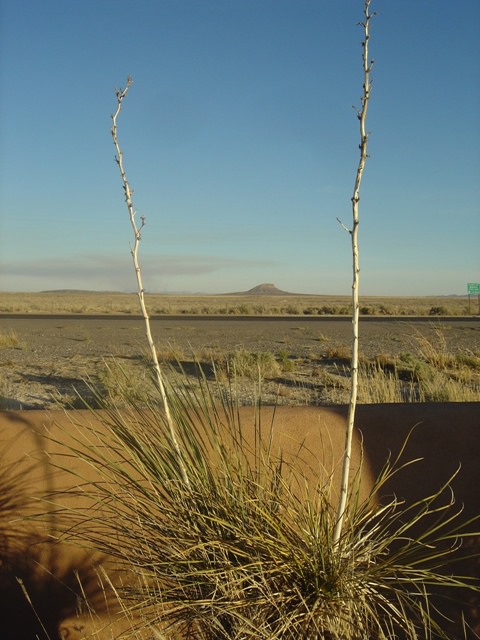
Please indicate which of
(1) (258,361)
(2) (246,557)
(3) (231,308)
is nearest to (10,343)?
(1) (258,361)

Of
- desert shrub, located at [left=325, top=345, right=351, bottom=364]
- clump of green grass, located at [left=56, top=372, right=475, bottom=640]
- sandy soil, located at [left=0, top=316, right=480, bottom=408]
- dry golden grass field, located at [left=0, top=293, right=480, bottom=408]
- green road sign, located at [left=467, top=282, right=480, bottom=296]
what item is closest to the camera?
clump of green grass, located at [left=56, top=372, right=475, bottom=640]

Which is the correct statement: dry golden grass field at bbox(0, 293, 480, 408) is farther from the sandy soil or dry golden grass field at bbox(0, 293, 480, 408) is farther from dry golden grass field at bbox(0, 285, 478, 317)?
dry golden grass field at bbox(0, 285, 478, 317)

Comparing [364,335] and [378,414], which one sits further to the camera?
[364,335]

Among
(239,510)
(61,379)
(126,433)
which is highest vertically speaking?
(126,433)

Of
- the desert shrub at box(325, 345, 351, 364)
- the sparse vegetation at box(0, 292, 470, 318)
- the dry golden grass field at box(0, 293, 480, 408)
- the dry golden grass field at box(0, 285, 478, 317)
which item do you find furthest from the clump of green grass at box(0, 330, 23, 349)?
the sparse vegetation at box(0, 292, 470, 318)

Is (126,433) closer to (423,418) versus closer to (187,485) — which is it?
(187,485)

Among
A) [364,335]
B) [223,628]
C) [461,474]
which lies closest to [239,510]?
[223,628]

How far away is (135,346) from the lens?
78.4 feet

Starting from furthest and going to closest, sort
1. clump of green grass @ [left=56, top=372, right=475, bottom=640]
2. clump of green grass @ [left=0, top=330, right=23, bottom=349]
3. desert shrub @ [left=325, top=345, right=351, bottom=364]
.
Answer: clump of green grass @ [left=0, top=330, right=23, bottom=349] < desert shrub @ [left=325, top=345, right=351, bottom=364] < clump of green grass @ [left=56, top=372, right=475, bottom=640]

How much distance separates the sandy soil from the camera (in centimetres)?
1440

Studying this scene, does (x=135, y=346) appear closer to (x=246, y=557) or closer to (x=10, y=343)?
(x=10, y=343)

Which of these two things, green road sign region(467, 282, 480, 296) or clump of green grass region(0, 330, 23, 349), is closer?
clump of green grass region(0, 330, 23, 349)

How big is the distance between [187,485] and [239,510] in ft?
0.83

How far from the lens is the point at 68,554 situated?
4215mm
